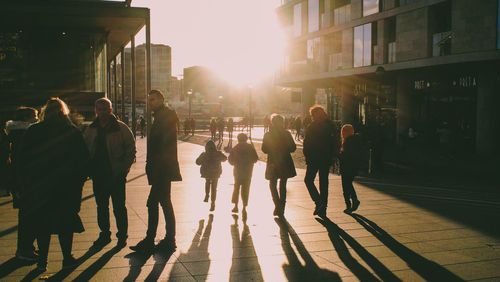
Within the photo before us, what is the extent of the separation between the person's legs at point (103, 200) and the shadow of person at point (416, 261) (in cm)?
336

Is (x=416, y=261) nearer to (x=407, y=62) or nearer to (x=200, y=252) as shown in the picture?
(x=200, y=252)

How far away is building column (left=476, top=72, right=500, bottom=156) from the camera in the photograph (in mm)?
25297

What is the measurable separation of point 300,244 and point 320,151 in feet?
6.75

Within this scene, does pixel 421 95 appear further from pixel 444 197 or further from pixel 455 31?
pixel 444 197

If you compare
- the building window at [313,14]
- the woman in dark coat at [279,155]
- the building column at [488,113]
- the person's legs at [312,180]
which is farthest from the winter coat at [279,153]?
the building window at [313,14]

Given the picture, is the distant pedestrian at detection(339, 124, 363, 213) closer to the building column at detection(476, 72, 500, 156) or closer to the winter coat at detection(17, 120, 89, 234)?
the winter coat at detection(17, 120, 89, 234)

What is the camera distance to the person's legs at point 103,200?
5570 mm

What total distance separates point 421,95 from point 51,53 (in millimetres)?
21611

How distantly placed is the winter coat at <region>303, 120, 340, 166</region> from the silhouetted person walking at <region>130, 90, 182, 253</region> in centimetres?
271

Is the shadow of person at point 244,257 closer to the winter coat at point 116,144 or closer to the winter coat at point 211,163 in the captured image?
the winter coat at point 116,144

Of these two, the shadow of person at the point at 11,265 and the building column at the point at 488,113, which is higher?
the building column at the point at 488,113

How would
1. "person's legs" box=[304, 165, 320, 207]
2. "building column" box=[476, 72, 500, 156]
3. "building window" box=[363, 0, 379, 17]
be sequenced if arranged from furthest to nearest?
"building window" box=[363, 0, 379, 17], "building column" box=[476, 72, 500, 156], "person's legs" box=[304, 165, 320, 207]

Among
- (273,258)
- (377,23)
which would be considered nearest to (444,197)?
(273,258)

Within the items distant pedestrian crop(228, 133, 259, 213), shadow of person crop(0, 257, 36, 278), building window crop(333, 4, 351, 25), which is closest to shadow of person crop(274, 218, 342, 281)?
distant pedestrian crop(228, 133, 259, 213)
